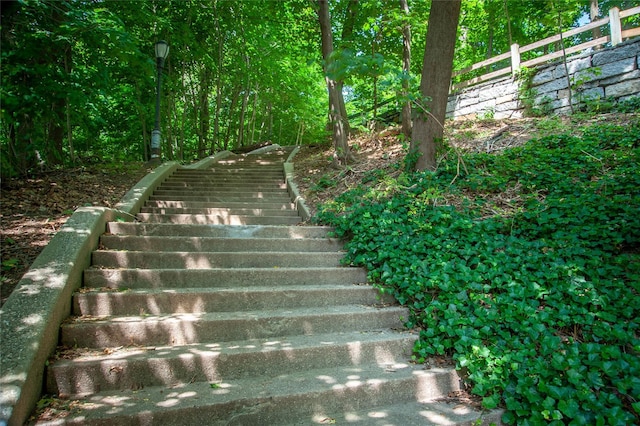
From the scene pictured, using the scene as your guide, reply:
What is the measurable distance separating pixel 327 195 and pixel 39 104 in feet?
14.0

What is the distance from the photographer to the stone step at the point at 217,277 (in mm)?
3197

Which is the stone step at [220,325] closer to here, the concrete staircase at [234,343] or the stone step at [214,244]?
the concrete staircase at [234,343]

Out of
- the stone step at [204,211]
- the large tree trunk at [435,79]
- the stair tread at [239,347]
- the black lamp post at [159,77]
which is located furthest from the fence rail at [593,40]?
the black lamp post at [159,77]

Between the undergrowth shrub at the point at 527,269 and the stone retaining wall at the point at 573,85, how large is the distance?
1.87m

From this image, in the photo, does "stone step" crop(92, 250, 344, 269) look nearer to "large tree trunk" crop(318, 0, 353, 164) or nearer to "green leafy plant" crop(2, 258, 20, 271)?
"green leafy plant" crop(2, 258, 20, 271)

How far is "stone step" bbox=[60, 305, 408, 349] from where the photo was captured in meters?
2.58

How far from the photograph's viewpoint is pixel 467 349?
2.67 metres

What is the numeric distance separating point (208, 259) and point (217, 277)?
374mm

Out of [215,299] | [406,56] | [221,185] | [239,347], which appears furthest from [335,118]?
[239,347]

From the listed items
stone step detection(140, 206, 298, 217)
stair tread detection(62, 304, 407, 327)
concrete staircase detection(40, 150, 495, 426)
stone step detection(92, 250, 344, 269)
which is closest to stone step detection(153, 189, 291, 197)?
stone step detection(140, 206, 298, 217)

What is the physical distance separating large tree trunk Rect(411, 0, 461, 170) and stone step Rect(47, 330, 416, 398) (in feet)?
11.8

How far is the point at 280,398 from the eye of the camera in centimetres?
224

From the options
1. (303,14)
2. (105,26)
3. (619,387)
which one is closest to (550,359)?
(619,387)

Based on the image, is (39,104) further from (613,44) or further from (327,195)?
(613,44)
